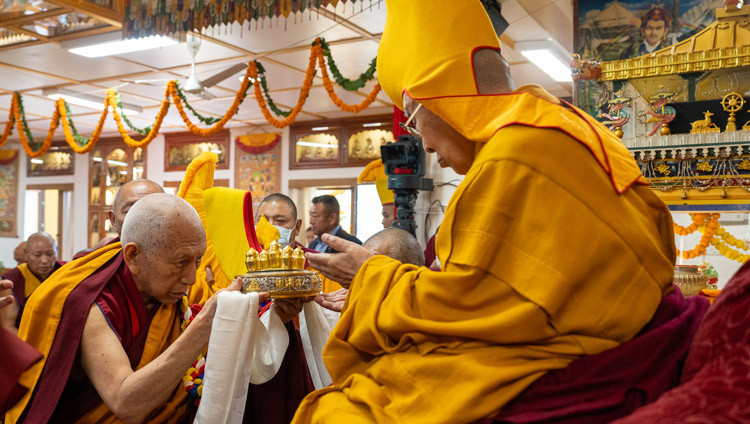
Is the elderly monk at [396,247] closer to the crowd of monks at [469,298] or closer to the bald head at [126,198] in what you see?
the crowd of monks at [469,298]

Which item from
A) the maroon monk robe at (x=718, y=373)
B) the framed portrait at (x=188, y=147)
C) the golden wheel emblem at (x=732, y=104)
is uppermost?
the framed portrait at (x=188, y=147)

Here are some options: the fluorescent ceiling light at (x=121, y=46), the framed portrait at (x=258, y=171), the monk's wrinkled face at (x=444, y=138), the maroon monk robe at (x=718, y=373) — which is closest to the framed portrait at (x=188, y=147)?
the framed portrait at (x=258, y=171)

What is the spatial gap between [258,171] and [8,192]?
6879mm

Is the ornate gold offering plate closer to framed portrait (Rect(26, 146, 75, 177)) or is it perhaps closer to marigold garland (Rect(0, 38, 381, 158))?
marigold garland (Rect(0, 38, 381, 158))

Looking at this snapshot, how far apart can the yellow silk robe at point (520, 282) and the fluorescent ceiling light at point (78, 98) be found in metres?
9.53

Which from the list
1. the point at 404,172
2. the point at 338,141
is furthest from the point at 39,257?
the point at 338,141

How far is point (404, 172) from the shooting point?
270 inches

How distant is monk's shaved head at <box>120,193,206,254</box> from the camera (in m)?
2.21

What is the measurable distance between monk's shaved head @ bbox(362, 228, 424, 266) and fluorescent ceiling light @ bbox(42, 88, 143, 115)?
28.2ft

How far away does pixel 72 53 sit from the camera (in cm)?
776

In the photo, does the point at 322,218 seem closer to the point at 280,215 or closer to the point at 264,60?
the point at 280,215

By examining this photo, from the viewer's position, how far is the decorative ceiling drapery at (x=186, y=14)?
581 centimetres

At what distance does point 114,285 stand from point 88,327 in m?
0.19

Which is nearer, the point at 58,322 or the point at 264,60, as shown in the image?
the point at 58,322
